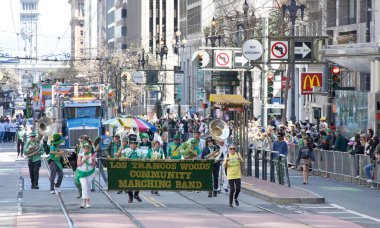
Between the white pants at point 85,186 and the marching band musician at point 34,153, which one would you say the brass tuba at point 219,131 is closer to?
the marching band musician at point 34,153

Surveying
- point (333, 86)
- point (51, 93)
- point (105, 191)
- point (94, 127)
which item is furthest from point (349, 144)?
point (51, 93)

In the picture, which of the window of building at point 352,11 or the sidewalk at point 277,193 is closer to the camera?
the sidewalk at point 277,193

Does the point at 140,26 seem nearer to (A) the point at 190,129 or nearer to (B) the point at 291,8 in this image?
(A) the point at 190,129

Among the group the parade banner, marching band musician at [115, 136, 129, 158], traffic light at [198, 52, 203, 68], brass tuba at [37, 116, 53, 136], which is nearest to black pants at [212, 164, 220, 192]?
the parade banner

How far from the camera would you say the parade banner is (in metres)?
30.6

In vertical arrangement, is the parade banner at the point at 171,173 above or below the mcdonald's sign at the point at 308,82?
below

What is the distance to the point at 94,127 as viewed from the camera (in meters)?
54.6

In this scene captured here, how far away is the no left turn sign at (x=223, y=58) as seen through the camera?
50.4m

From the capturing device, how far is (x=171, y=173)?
3089 cm

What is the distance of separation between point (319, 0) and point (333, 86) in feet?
89.2

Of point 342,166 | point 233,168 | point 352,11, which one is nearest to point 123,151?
point 233,168

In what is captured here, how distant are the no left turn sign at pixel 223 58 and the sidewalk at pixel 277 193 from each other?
12738 millimetres

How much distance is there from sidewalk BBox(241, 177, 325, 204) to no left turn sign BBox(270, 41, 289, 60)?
26.2 feet

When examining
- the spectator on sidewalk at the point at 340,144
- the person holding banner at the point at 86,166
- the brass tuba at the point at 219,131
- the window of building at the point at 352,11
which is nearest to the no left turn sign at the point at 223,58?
the spectator on sidewalk at the point at 340,144
